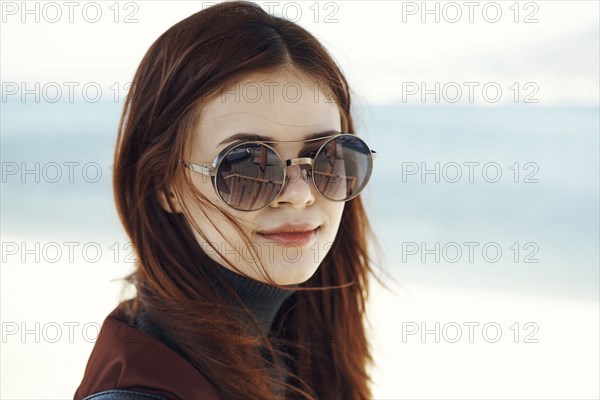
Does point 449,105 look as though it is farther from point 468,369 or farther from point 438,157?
point 468,369

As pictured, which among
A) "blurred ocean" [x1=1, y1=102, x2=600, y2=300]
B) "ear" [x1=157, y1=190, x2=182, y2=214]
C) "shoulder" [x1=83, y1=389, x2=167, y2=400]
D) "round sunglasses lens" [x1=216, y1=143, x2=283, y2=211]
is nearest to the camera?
"shoulder" [x1=83, y1=389, x2=167, y2=400]

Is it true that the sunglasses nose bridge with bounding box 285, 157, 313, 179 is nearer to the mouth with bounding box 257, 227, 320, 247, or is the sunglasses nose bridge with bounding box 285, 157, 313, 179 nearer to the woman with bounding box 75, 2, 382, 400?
the woman with bounding box 75, 2, 382, 400

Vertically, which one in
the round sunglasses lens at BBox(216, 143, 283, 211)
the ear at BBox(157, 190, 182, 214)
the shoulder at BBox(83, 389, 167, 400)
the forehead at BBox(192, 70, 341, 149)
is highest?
the forehead at BBox(192, 70, 341, 149)

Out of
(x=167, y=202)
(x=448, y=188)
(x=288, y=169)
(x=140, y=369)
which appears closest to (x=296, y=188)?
(x=288, y=169)

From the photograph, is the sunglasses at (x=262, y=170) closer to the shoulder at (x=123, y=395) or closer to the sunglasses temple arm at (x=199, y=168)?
the sunglasses temple arm at (x=199, y=168)

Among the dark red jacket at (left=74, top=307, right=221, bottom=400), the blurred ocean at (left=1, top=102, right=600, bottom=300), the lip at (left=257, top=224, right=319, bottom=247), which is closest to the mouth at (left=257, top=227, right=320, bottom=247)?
the lip at (left=257, top=224, right=319, bottom=247)

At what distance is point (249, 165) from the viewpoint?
1439 mm

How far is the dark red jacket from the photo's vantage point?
1.33m

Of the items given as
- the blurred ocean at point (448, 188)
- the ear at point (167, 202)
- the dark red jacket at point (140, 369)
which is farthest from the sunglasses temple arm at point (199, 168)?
the blurred ocean at point (448, 188)

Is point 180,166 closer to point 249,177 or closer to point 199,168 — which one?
point 199,168

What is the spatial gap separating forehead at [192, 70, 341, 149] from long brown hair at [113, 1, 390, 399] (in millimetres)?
25

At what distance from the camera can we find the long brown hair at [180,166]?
1491 millimetres

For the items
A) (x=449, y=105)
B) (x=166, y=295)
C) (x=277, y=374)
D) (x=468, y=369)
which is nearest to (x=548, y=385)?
(x=468, y=369)

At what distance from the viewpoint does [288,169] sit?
4.88 ft
